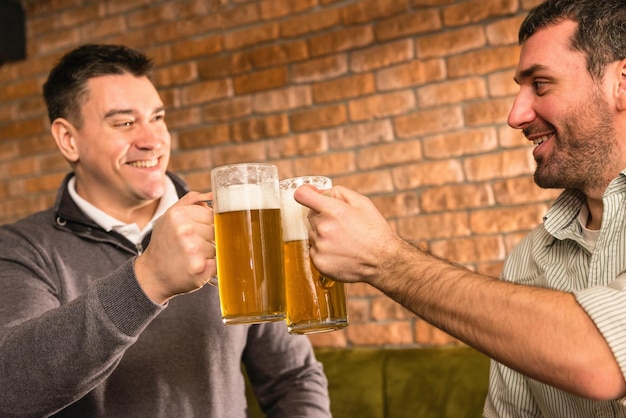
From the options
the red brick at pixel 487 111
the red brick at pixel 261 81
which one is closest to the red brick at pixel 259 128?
the red brick at pixel 261 81

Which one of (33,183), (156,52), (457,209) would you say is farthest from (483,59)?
(33,183)

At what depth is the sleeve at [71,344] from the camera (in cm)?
125

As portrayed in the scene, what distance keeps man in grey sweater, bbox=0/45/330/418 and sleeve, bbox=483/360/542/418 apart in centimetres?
48

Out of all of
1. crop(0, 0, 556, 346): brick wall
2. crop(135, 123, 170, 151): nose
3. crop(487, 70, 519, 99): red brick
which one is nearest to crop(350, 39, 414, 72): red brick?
crop(0, 0, 556, 346): brick wall

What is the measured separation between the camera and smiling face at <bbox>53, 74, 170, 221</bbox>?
2.00 metres

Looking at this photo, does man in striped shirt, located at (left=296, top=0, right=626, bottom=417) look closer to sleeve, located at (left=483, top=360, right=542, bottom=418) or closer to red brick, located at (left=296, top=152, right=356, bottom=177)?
sleeve, located at (left=483, top=360, right=542, bottom=418)

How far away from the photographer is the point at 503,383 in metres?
1.63

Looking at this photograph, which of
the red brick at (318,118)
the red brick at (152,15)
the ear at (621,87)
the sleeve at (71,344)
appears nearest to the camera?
the sleeve at (71,344)

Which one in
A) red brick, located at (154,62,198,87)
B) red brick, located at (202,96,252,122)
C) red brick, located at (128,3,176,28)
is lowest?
red brick, located at (202,96,252,122)

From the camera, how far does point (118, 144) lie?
80.4 inches

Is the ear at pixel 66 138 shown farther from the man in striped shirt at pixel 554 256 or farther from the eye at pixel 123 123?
the man in striped shirt at pixel 554 256

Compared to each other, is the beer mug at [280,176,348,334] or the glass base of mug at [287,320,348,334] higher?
the beer mug at [280,176,348,334]

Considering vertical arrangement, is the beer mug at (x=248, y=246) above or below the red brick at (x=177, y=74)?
below

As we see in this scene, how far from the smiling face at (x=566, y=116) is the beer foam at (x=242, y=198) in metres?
0.69
